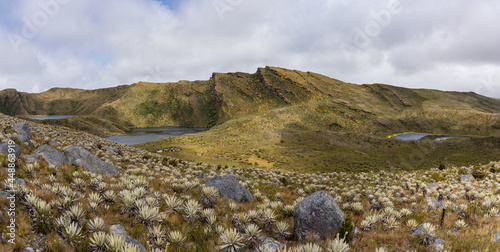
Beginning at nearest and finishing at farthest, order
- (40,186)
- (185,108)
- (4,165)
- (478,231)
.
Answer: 1. (478,231)
2. (40,186)
3. (4,165)
4. (185,108)

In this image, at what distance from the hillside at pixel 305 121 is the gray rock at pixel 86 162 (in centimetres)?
3015

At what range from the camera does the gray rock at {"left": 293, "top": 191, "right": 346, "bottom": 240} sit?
5.39m

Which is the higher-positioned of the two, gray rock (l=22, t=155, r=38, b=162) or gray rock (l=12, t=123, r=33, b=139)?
gray rock (l=12, t=123, r=33, b=139)

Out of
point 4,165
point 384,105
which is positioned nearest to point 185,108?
point 384,105

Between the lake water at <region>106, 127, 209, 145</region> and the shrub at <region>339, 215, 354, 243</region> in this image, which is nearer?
the shrub at <region>339, 215, 354, 243</region>

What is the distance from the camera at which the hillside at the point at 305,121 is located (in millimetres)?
49125

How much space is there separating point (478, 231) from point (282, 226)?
6.39 metres

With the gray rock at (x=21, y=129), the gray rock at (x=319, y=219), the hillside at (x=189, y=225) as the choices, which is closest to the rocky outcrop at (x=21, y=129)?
the gray rock at (x=21, y=129)

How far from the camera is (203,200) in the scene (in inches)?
299

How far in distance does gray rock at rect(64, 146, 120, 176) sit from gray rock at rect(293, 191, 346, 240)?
1209cm

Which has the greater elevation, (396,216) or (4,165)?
(4,165)

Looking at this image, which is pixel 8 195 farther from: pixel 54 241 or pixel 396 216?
pixel 396 216

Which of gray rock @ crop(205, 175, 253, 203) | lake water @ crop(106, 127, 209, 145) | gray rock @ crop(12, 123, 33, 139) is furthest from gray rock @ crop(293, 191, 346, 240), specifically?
lake water @ crop(106, 127, 209, 145)

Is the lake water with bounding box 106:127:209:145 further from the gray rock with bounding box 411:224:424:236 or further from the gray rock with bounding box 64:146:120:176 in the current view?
the gray rock with bounding box 411:224:424:236
